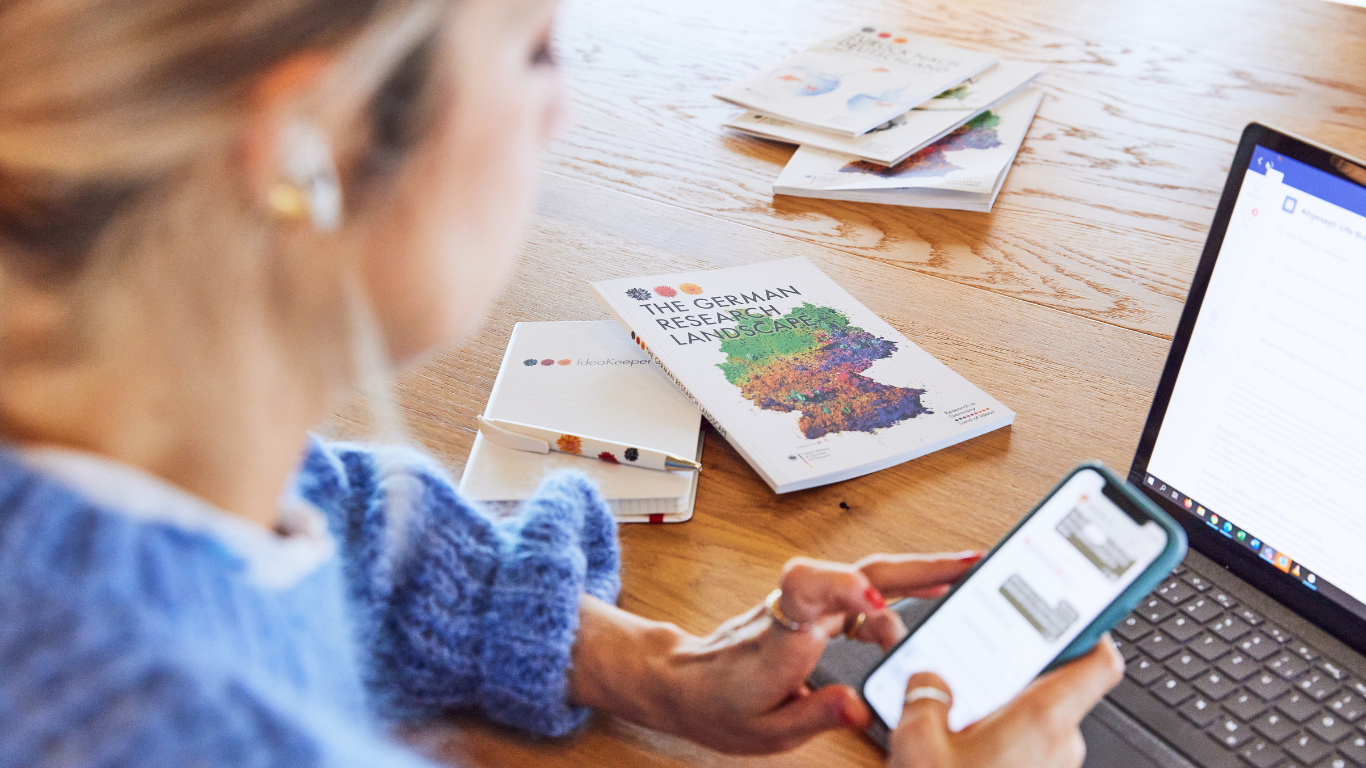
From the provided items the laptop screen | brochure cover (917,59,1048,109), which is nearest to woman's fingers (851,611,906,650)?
the laptop screen

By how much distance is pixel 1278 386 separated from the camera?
1.99ft

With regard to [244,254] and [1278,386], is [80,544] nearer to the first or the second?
[244,254]

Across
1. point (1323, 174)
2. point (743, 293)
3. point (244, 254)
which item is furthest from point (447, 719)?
point (1323, 174)

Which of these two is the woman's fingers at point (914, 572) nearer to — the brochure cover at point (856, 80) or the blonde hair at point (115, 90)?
the blonde hair at point (115, 90)

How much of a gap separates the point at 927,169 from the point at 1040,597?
2.31ft

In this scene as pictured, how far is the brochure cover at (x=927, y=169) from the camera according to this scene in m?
1.10

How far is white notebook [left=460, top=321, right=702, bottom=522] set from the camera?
723 millimetres

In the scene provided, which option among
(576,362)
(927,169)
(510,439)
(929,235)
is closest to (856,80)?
(927,169)

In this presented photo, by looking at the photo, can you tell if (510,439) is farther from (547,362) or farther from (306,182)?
(306,182)

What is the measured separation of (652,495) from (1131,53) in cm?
117

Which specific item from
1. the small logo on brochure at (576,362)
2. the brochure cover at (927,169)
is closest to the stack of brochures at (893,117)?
the brochure cover at (927,169)

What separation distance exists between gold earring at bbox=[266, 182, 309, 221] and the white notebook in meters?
0.38

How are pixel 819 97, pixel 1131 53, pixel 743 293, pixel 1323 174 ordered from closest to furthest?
pixel 1323 174 < pixel 743 293 < pixel 819 97 < pixel 1131 53

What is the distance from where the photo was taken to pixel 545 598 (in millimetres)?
615
